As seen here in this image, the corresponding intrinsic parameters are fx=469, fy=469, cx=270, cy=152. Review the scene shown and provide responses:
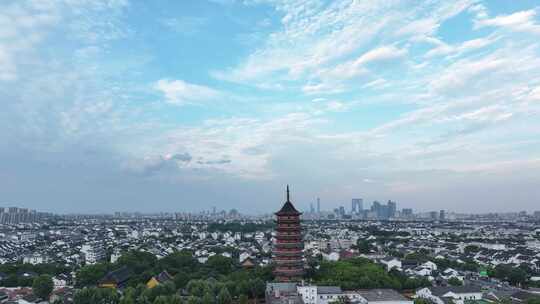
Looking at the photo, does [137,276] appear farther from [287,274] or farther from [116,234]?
[116,234]

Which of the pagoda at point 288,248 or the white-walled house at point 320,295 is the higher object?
the pagoda at point 288,248

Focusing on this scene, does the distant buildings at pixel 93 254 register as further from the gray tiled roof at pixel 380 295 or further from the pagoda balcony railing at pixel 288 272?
the gray tiled roof at pixel 380 295

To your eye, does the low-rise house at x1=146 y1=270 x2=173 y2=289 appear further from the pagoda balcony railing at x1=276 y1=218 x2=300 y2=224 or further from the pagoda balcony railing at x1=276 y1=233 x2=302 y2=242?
the pagoda balcony railing at x1=276 y1=218 x2=300 y2=224

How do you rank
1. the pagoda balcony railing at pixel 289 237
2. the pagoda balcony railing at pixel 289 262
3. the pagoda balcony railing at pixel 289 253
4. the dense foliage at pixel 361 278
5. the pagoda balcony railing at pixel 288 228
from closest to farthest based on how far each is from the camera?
the dense foliage at pixel 361 278 → the pagoda balcony railing at pixel 289 262 → the pagoda balcony railing at pixel 289 253 → the pagoda balcony railing at pixel 289 237 → the pagoda balcony railing at pixel 288 228

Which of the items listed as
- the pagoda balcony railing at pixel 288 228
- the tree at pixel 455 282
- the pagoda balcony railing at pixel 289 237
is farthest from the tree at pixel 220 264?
the tree at pixel 455 282

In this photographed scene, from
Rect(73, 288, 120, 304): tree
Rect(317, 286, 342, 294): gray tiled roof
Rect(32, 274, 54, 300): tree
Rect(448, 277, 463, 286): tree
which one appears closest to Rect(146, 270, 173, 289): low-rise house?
Rect(73, 288, 120, 304): tree

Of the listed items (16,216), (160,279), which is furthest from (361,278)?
(16,216)

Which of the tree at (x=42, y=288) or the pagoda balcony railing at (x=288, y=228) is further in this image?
the pagoda balcony railing at (x=288, y=228)

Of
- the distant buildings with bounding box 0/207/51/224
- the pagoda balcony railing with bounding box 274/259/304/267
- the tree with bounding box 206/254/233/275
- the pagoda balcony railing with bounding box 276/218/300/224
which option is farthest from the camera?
the distant buildings with bounding box 0/207/51/224

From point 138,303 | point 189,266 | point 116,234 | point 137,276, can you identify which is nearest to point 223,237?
point 116,234
